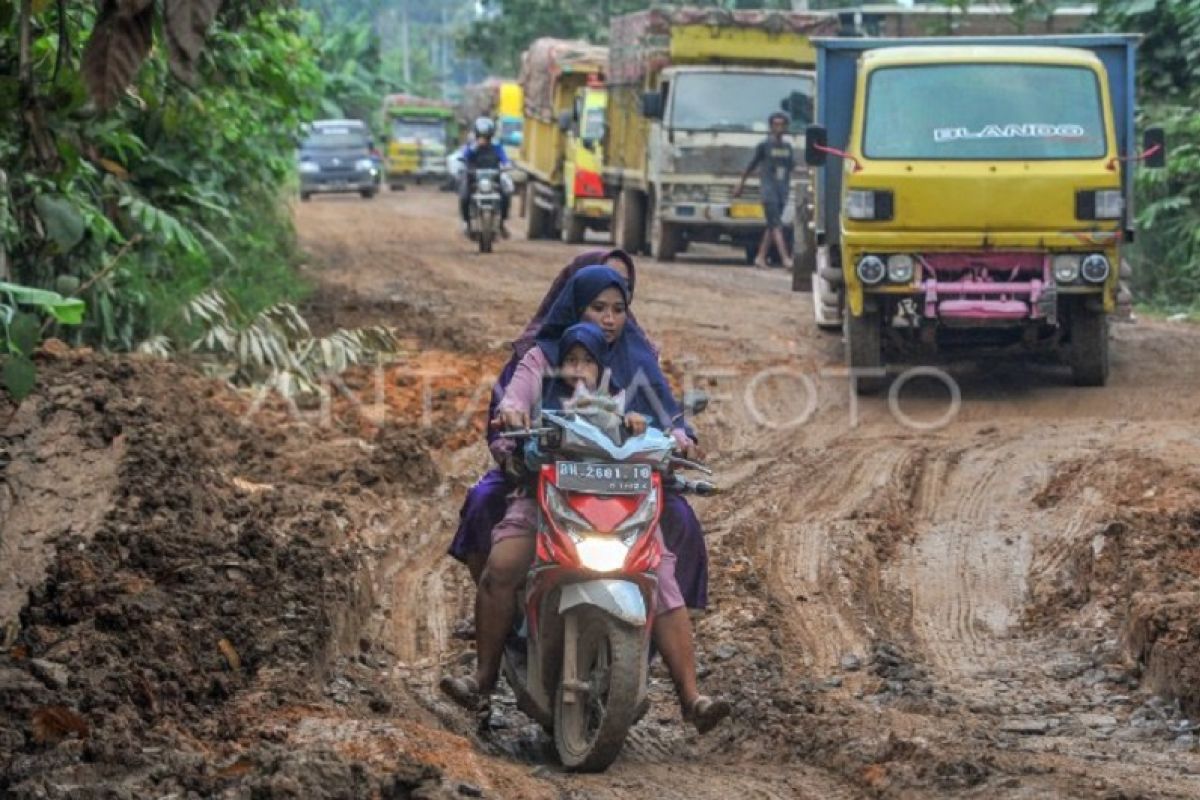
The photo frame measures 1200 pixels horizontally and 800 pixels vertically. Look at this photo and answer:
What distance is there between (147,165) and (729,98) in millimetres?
12945

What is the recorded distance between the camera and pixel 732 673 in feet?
23.9

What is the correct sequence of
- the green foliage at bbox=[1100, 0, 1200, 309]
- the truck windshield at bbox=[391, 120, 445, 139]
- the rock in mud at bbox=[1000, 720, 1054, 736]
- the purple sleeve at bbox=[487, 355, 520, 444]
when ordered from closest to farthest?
the rock in mud at bbox=[1000, 720, 1054, 736] < the purple sleeve at bbox=[487, 355, 520, 444] < the green foliage at bbox=[1100, 0, 1200, 309] < the truck windshield at bbox=[391, 120, 445, 139]

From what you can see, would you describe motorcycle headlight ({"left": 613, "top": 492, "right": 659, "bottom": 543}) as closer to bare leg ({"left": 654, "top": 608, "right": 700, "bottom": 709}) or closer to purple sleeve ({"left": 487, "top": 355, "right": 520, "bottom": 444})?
bare leg ({"left": 654, "top": 608, "right": 700, "bottom": 709})

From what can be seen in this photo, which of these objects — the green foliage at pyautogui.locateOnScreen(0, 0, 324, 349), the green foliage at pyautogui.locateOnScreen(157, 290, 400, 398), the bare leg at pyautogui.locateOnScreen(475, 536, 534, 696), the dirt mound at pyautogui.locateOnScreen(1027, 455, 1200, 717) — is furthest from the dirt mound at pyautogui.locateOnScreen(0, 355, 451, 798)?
the dirt mound at pyautogui.locateOnScreen(1027, 455, 1200, 717)

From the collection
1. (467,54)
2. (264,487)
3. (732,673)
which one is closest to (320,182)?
(467,54)

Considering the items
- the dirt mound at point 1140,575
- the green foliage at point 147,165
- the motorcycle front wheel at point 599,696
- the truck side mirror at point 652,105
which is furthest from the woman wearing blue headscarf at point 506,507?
the truck side mirror at point 652,105

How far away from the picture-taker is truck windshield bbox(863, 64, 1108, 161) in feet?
45.1

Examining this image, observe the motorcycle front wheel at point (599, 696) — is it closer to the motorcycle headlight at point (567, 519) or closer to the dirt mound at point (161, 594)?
the motorcycle headlight at point (567, 519)

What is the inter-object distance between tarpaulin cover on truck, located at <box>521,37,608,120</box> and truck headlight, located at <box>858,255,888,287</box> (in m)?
20.2

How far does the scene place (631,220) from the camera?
28422mm

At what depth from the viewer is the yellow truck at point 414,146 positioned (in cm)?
6031

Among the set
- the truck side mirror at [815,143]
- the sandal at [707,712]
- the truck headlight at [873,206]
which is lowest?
the sandal at [707,712]

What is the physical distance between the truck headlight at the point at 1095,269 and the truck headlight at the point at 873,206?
1287mm

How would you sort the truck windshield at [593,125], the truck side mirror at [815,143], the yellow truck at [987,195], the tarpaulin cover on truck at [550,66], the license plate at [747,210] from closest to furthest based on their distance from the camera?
the yellow truck at [987,195]
the truck side mirror at [815,143]
the license plate at [747,210]
the truck windshield at [593,125]
the tarpaulin cover on truck at [550,66]
